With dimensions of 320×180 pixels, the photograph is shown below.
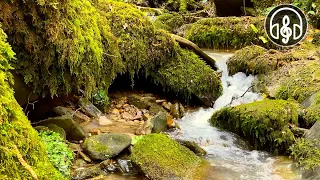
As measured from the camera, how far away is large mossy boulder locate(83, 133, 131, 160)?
4.80 meters

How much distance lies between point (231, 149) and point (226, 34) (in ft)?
22.1

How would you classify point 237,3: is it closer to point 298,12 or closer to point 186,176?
point 298,12

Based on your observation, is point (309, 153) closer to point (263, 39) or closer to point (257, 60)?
point (257, 60)

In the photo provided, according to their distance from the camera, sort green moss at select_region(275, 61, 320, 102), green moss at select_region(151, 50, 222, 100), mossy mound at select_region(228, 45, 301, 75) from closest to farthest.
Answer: green moss at select_region(275, 61, 320, 102)
green moss at select_region(151, 50, 222, 100)
mossy mound at select_region(228, 45, 301, 75)

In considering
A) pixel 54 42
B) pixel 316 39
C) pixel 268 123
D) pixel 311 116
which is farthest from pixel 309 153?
pixel 316 39

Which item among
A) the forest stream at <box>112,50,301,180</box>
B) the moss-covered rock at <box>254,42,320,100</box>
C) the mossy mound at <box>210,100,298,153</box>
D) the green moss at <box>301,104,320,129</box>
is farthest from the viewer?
the moss-covered rock at <box>254,42,320,100</box>

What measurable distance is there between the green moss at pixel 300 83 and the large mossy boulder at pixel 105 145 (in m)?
4.08

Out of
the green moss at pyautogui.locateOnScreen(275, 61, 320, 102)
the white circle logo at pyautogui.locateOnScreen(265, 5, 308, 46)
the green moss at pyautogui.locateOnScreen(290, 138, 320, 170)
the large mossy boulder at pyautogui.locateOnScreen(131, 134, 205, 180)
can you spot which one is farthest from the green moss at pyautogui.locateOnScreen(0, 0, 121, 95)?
the white circle logo at pyautogui.locateOnScreen(265, 5, 308, 46)

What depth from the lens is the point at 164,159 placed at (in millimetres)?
4723

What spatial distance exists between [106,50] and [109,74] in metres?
0.44

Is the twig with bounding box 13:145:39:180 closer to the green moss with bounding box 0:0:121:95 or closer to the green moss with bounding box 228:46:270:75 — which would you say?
the green moss with bounding box 0:0:121:95

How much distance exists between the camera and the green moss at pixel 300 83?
23.9ft

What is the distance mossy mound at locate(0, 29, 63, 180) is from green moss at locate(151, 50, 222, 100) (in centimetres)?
571

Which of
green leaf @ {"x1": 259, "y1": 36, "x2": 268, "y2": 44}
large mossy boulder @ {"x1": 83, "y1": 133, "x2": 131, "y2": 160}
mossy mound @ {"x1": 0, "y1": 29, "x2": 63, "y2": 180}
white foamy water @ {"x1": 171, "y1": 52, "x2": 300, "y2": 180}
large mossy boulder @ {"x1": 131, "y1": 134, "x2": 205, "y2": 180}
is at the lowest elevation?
white foamy water @ {"x1": 171, "y1": 52, "x2": 300, "y2": 180}
